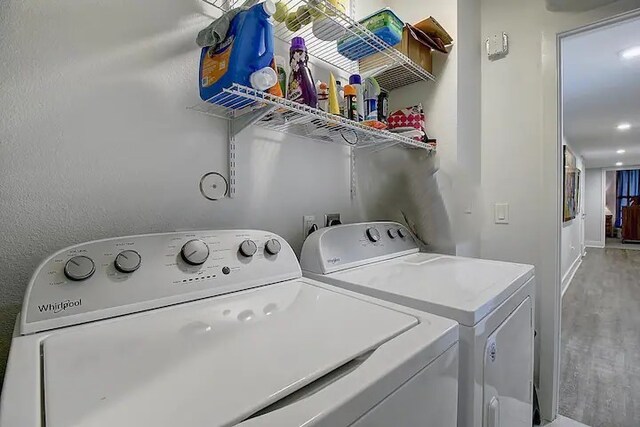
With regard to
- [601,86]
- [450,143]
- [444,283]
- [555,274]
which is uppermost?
[601,86]

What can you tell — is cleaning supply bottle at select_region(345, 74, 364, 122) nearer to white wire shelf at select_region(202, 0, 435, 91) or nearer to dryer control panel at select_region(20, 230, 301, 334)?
white wire shelf at select_region(202, 0, 435, 91)

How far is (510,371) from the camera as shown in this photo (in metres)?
1.03

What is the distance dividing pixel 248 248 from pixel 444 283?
0.66m

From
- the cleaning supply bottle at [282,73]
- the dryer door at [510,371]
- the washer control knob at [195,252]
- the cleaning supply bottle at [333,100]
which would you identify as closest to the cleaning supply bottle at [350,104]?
the cleaning supply bottle at [333,100]

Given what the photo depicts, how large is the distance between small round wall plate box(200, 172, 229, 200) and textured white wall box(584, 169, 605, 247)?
438 inches

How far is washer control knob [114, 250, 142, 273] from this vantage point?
77 cm

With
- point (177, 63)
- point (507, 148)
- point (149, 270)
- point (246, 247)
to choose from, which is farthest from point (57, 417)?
point (507, 148)

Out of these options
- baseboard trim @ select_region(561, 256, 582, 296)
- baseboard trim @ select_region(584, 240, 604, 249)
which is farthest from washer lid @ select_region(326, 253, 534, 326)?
baseboard trim @ select_region(584, 240, 604, 249)

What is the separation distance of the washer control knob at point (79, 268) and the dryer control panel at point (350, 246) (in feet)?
2.29

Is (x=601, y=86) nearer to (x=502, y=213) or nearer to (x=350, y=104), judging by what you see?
(x=502, y=213)

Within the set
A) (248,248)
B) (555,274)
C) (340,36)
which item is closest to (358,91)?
(340,36)

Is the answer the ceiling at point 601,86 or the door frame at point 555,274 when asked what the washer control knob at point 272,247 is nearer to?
the door frame at point 555,274

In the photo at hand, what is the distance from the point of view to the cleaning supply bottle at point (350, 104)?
1.32 m

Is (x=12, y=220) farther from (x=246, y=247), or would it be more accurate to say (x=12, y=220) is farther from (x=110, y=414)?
(x=110, y=414)
